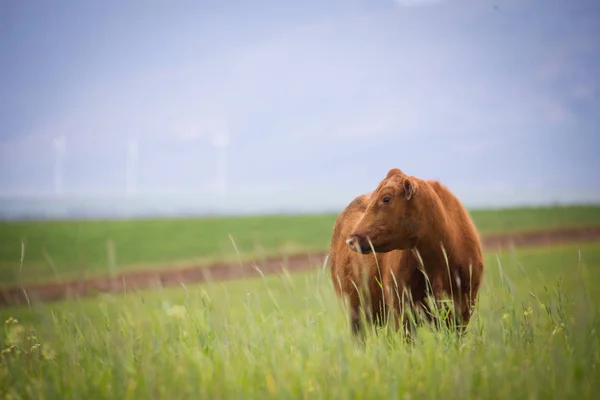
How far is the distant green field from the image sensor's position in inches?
857

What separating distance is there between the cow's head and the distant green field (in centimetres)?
1456

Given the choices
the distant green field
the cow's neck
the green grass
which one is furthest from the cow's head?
the distant green field

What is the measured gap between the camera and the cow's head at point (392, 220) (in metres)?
4.38

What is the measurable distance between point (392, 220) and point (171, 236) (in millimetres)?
25615

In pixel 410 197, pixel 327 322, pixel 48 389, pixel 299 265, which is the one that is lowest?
pixel 299 265

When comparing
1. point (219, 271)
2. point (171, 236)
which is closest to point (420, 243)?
point (219, 271)

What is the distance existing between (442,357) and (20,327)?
3.45m

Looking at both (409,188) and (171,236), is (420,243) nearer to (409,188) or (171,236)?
(409,188)

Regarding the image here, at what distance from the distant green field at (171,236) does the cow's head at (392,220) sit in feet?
47.8

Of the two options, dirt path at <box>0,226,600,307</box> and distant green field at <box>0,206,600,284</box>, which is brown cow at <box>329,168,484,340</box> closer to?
dirt path at <box>0,226,600,307</box>

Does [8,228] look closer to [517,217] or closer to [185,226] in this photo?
[185,226]

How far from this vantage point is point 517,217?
30797mm

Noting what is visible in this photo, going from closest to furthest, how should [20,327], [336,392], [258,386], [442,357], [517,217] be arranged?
[336,392] < [258,386] < [442,357] < [20,327] < [517,217]

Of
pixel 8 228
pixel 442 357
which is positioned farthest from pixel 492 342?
pixel 8 228
